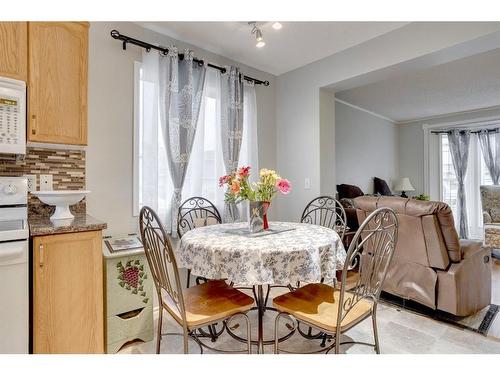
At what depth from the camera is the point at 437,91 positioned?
4.37 metres

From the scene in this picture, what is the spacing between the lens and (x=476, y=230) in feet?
19.2

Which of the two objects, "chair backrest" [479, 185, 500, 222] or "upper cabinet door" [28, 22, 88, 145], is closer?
"upper cabinet door" [28, 22, 88, 145]

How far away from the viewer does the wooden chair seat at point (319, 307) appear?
1.43m

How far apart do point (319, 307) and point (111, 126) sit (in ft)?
6.56

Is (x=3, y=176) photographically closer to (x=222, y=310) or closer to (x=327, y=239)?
(x=222, y=310)

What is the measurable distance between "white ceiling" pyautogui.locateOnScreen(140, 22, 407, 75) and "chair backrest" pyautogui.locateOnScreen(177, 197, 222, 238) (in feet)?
4.94

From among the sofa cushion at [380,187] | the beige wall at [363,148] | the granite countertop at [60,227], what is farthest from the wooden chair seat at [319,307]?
the sofa cushion at [380,187]

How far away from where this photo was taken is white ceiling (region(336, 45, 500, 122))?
3521 millimetres

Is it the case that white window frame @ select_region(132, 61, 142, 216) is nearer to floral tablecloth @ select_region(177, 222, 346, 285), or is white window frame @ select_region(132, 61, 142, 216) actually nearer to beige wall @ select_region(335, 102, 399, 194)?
floral tablecloth @ select_region(177, 222, 346, 285)

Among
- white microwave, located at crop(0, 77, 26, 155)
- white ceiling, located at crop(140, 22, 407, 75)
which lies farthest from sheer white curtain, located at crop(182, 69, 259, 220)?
white microwave, located at crop(0, 77, 26, 155)

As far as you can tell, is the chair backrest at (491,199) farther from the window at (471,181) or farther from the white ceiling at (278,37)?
the white ceiling at (278,37)

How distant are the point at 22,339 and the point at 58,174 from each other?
1.06m
